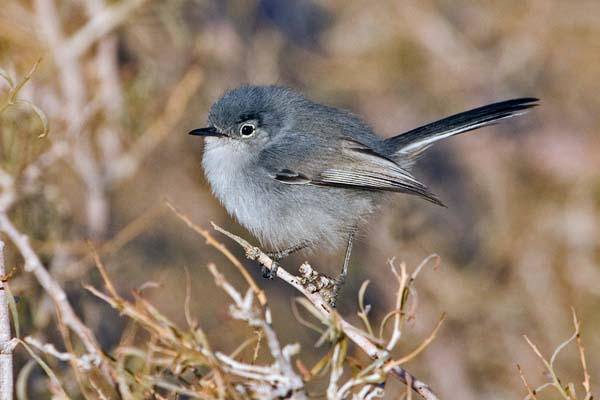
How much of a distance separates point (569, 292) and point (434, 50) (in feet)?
5.96

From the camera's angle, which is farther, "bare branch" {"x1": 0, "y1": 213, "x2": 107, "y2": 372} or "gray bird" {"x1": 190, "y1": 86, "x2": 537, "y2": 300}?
"gray bird" {"x1": 190, "y1": 86, "x2": 537, "y2": 300}

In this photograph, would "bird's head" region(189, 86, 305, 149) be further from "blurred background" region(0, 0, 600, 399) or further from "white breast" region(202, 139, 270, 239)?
"blurred background" region(0, 0, 600, 399)

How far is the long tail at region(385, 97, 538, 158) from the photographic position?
3332mm

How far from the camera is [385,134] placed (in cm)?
507

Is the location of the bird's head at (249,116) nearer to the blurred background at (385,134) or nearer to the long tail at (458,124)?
the blurred background at (385,134)

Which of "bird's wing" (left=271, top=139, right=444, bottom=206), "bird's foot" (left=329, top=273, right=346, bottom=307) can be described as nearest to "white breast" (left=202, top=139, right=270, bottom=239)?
"bird's wing" (left=271, top=139, right=444, bottom=206)

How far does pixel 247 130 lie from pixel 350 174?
513 mm

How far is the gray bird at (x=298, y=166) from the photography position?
3115 millimetres

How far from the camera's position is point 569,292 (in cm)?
434

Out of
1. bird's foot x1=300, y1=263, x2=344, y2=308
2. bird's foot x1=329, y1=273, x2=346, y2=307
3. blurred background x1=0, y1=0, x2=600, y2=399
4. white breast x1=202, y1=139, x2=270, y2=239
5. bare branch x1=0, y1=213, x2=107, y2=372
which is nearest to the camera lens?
bare branch x1=0, y1=213, x2=107, y2=372

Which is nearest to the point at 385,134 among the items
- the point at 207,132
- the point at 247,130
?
the point at 247,130

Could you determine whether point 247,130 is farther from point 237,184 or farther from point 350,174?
point 350,174

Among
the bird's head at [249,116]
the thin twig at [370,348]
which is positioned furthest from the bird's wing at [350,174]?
the thin twig at [370,348]

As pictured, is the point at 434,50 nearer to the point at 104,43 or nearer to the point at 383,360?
the point at 104,43
